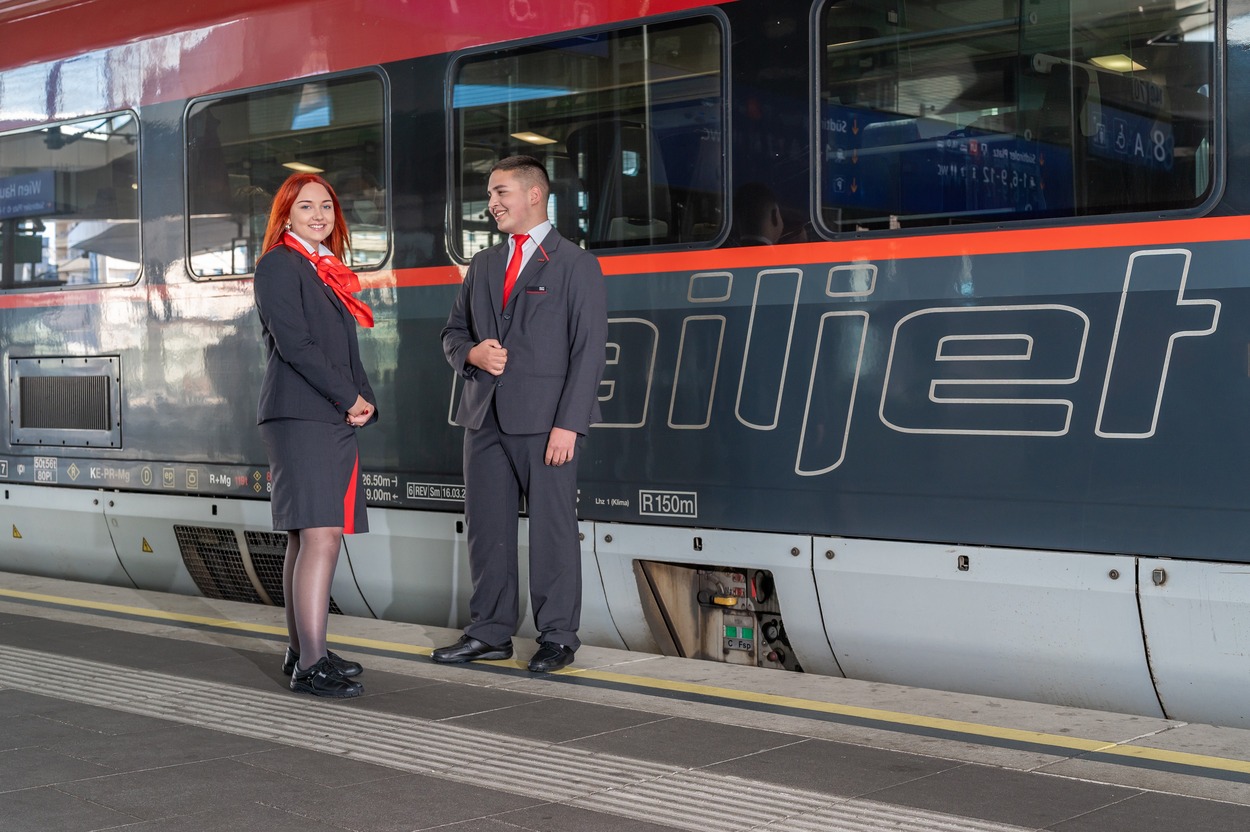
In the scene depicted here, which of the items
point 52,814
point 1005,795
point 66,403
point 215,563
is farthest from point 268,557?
point 1005,795

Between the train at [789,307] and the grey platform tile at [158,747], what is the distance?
1775 millimetres

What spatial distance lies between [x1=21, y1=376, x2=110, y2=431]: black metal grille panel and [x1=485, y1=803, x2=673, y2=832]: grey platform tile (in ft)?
15.4

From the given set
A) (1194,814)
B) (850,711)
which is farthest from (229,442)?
(1194,814)

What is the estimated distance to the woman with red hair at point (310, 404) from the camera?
497cm

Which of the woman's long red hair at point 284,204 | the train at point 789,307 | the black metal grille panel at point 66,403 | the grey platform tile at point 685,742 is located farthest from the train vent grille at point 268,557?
the grey platform tile at point 685,742

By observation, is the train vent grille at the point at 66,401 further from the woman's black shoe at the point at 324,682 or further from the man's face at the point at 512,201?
the man's face at the point at 512,201

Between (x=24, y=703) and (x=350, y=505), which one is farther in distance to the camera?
(x=350, y=505)

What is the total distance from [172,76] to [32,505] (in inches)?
99.3

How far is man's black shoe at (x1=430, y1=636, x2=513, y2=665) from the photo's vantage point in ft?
18.1

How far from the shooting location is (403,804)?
3.78 meters

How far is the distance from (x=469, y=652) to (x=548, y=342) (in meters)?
1.23

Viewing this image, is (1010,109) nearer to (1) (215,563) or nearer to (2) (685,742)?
(2) (685,742)

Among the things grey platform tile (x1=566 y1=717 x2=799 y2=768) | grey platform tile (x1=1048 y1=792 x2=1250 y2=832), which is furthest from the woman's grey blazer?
grey platform tile (x1=1048 y1=792 x2=1250 y2=832)

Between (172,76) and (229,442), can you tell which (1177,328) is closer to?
(229,442)
